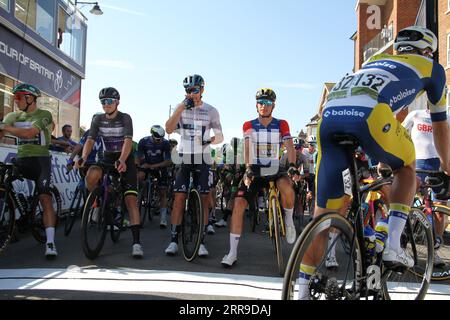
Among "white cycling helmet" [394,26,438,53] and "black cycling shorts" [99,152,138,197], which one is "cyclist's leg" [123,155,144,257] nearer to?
"black cycling shorts" [99,152,138,197]

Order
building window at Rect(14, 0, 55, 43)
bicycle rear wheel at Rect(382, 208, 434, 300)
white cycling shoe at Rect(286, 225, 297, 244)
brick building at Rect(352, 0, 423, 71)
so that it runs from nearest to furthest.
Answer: bicycle rear wheel at Rect(382, 208, 434, 300) → white cycling shoe at Rect(286, 225, 297, 244) → building window at Rect(14, 0, 55, 43) → brick building at Rect(352, 0, 423, 71)

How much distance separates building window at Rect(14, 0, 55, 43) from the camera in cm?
1238

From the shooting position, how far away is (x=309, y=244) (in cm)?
235

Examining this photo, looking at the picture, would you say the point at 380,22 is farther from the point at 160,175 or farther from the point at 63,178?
the point at 63,178

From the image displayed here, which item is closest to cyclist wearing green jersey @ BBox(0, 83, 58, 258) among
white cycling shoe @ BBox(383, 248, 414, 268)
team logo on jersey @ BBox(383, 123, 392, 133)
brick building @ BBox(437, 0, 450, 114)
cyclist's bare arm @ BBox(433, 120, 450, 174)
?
white cycling shoe @ BBox(383, 248, 414, 268)

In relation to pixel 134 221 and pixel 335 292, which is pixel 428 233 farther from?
pixel 134 221

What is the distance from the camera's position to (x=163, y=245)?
636cm

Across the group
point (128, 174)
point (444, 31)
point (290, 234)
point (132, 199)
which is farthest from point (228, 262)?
point (444, 31)

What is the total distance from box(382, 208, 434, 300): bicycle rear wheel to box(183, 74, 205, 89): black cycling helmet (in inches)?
122

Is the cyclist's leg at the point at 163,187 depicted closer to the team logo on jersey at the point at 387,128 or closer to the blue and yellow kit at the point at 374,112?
the blue and yellow kit at the point at 374,112

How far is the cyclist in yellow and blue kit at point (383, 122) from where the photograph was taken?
106 inches
